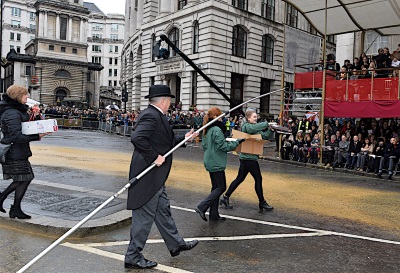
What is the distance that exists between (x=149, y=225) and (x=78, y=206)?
2.80m

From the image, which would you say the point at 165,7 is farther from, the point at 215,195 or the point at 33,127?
the point at 33,127

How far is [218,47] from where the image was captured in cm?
3656

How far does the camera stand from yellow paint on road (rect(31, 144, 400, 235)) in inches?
328

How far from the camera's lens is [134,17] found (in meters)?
54.8

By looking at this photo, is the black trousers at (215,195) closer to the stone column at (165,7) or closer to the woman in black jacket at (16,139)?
the woman in black jacket at (16,139)

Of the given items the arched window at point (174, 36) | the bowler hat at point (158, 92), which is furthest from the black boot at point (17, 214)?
the arched window at point (174, 36)

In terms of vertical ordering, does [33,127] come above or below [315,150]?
above

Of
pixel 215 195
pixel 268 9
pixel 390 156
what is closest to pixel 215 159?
pixel 215 195

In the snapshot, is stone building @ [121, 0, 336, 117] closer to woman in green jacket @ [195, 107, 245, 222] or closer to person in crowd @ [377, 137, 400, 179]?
A: person in crowd @ [377, 137, 400, 179]

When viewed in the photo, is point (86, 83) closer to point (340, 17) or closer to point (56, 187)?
point (340, 17)

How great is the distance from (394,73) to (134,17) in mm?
43684

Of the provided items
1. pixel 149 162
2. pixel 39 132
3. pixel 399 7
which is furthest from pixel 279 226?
pixel 399 7

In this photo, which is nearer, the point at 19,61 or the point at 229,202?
the point at 229,202

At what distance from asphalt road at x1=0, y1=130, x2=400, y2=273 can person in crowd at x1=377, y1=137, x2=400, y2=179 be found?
3.40 metres
